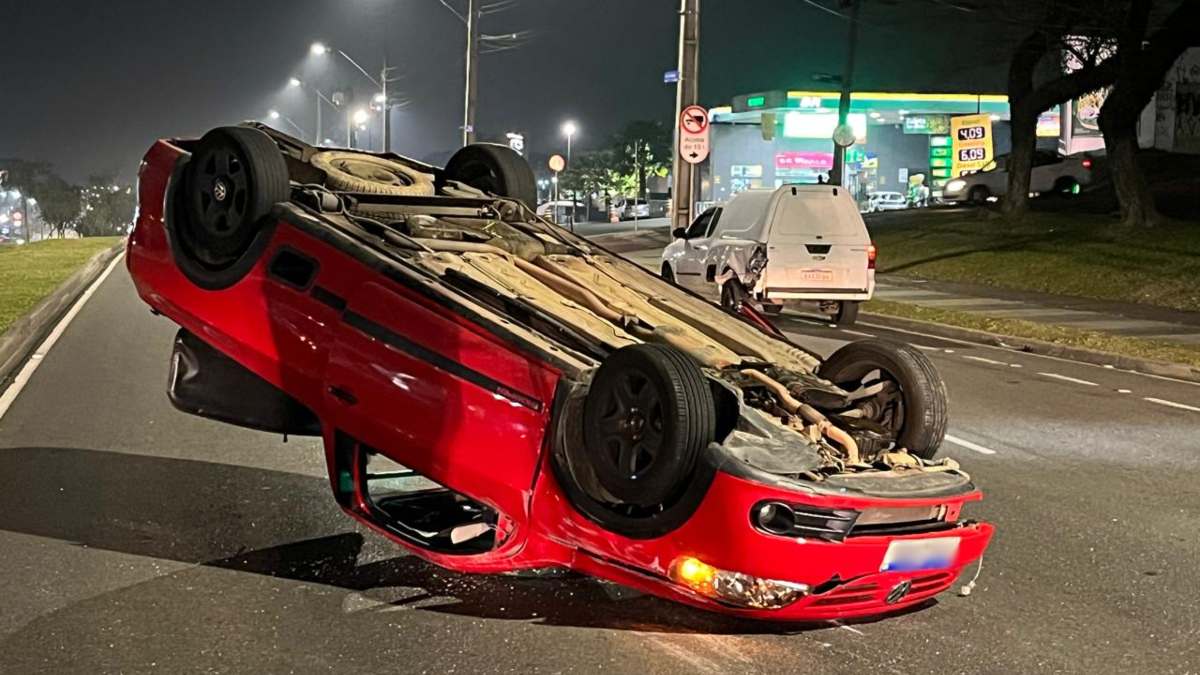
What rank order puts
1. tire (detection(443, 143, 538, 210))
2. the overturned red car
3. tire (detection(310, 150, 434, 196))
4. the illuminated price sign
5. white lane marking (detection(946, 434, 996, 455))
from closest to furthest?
the overturned red car → tire (detection(310, 150, 434, 196)) → tire (detection(443, 143, 538, 210)) → white lane marking (detection(946, 434, 996, 455)) → the illuminated price sign

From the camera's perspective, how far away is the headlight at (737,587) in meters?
4.33

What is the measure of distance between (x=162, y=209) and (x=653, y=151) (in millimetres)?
95271

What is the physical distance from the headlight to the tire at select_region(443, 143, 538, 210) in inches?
142

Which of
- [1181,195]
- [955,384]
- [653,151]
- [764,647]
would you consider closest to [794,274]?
[955,384]

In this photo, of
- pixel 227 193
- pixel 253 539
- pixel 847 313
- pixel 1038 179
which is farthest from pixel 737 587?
pixel 1038 179

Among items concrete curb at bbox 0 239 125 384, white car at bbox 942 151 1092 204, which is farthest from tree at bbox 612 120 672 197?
concrete curb at bbox 0 239 125 384

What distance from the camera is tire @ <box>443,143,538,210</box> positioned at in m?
7.68

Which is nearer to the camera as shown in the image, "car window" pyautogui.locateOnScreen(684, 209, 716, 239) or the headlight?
the headlight

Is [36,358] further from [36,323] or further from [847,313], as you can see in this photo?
[847,313]

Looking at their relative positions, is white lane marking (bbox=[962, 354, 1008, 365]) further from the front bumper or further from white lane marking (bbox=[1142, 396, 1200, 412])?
the front bumper

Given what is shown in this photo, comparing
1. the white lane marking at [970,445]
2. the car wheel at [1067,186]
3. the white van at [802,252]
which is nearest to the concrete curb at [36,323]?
the white lane marking at [970,445]

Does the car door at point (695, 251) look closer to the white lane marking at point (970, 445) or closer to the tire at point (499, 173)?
the white lane marking at point (970, 445)

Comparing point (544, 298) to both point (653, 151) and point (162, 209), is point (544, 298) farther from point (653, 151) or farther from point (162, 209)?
point (653, 151)

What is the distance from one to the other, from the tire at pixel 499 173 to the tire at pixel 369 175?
31cm
